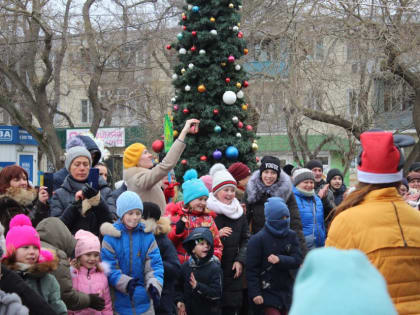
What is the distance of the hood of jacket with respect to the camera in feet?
18.5

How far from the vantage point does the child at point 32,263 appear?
4.91 meters

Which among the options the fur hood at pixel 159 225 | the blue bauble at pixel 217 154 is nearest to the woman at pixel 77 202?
the fur hood at pixel 159 225

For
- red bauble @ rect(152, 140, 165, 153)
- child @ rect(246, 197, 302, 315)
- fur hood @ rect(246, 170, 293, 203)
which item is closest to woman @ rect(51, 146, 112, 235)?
child @ rect(246, 197, 302, 315)

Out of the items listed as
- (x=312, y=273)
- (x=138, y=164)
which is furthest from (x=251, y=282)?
(x=312, y=273)

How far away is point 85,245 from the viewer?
5.72 metres

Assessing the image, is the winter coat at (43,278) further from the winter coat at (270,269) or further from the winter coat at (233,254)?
the winter coat at (233,254)

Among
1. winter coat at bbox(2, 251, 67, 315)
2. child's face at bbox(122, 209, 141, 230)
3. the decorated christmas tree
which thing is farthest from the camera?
the decorated christmas tree

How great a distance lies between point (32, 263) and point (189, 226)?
7.36ft

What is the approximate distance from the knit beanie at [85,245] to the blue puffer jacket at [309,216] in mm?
3222

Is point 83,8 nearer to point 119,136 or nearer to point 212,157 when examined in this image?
point 119,136

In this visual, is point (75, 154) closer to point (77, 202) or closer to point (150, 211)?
point (77, 202)

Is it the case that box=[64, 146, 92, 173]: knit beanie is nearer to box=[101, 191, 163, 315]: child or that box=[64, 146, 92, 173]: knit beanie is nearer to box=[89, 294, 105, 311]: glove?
box=[101, 191, 163, 315]: child

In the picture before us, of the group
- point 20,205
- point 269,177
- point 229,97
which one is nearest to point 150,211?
point 20,205

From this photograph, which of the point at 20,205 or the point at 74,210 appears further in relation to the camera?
the point at 74,210
